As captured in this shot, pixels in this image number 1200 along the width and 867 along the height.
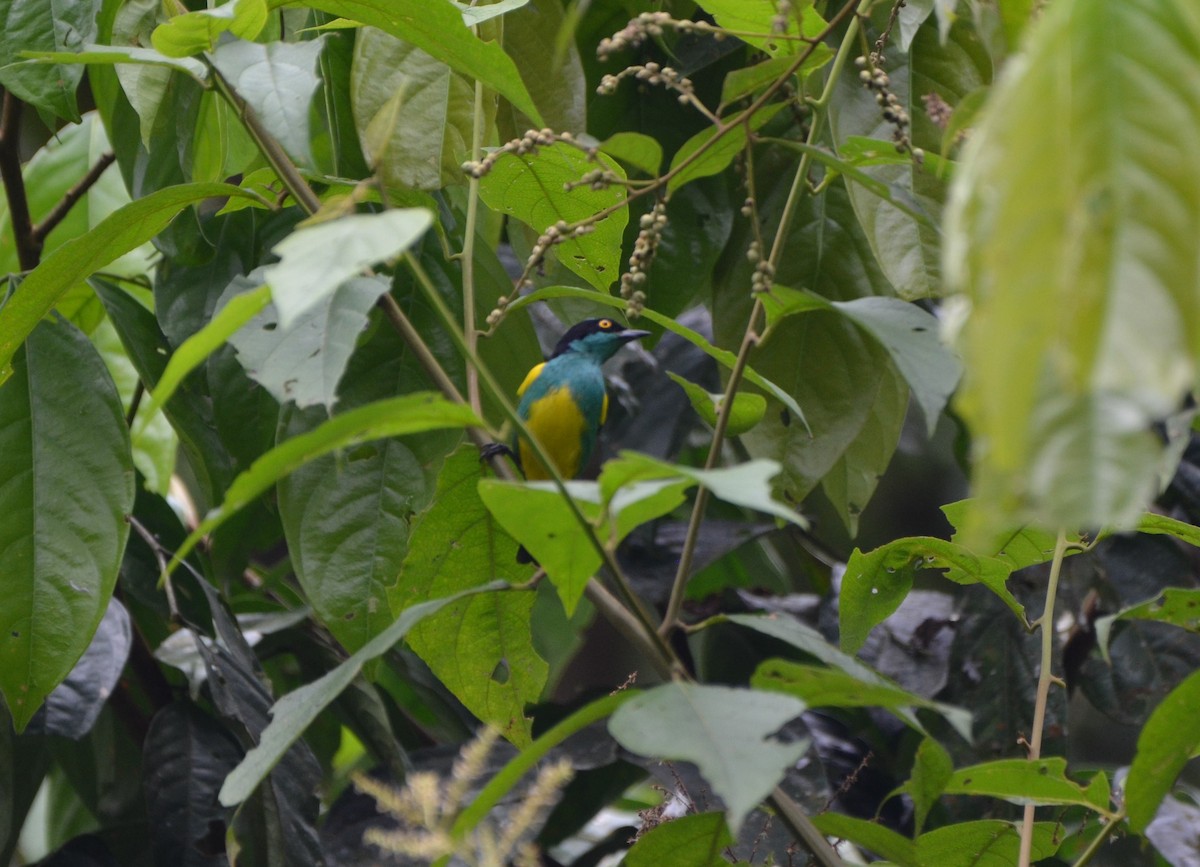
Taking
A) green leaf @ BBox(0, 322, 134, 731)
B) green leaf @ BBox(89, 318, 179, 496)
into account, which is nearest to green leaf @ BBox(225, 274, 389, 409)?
green leaf @ BBox(0, 322, 134, 731)

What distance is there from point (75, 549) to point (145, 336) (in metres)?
0.45

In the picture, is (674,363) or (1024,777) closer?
(1024,777)

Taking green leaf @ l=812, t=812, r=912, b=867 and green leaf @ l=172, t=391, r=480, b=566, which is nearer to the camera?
Answer: green leaf @ l=172, t=391, r=480, b=566

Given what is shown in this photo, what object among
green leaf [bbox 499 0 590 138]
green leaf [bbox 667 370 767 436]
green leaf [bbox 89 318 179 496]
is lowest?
green leaf [bbox 89 318 179 496]

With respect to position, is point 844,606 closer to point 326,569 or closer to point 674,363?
point 326,569

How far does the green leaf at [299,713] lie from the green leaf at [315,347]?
8.2 inches

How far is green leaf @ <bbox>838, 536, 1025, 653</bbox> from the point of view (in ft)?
4.53

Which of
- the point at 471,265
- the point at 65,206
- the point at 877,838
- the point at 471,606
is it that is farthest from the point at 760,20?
the point at 65,206

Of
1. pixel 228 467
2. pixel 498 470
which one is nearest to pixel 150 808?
pixel 228 467

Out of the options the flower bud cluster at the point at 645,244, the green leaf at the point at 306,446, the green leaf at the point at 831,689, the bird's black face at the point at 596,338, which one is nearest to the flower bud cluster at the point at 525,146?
the flower bud cluster at the point at 645,244

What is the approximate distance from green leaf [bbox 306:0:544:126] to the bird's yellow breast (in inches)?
65.9

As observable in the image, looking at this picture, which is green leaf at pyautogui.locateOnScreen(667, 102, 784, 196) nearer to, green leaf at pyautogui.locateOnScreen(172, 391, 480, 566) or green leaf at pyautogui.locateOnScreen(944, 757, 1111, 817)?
green leaf at pyautogui.locateOnScreen(172, 391, 480, 566)

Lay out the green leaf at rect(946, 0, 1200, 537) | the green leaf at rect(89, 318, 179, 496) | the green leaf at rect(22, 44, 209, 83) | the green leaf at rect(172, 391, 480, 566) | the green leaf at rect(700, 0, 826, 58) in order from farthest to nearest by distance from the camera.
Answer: the green leaf at rect(89, 318, 179, 496), the green leaf at rect(700, 0, 826, 58), the green leaf at rect(22, 44, 209, 83), the green leaf at rect(172, 391, 480, 566), the green leaf at rect(946, 0, 1200, 537)

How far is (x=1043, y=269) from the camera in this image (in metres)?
0.55
